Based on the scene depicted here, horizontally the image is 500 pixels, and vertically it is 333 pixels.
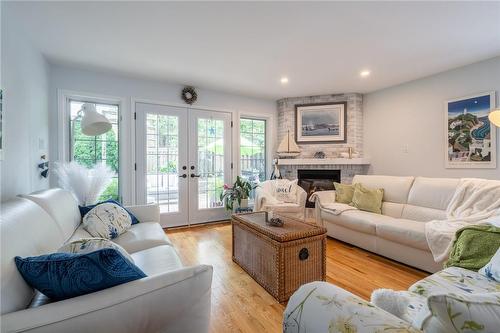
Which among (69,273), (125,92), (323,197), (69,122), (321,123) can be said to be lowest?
(323,197)

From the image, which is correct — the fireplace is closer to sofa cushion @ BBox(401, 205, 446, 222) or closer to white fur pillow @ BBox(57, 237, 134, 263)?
sofa cushion @ BBox(401, 205, 446, 222)

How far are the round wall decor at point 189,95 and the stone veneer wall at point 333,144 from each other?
1.80m

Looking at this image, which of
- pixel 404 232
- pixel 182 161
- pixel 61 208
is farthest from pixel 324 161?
pixel 61 208

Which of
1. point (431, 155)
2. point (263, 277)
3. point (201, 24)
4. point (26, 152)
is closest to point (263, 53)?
point (201, 24)

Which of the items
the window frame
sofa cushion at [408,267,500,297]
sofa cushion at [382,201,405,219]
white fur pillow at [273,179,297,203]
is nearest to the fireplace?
white fur pillow at [273,179,297,203]

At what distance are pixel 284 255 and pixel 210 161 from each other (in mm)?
2713

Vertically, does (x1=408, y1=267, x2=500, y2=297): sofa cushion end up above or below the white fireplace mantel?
below

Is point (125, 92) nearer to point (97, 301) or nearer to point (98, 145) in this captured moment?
point (98, 145)

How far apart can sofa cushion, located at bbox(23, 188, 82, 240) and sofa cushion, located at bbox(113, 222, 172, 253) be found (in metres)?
0.36

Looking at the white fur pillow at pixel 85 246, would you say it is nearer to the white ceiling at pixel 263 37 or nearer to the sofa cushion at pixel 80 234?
the sofa cushion at pixel 80 234

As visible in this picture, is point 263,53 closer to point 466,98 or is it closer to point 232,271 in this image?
point 232,271

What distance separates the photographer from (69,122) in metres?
3.29

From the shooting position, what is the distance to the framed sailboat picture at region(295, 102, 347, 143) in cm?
450

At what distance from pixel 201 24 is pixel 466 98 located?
348 centimetres
